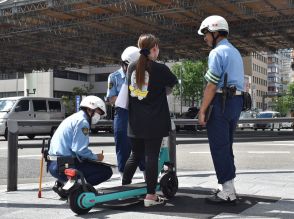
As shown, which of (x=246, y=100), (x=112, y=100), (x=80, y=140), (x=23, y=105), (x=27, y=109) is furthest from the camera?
(x=27, y=109)

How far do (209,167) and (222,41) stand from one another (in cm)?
532

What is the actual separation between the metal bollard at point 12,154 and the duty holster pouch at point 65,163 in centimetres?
141

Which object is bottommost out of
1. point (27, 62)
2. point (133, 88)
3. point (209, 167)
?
point (209, 167)

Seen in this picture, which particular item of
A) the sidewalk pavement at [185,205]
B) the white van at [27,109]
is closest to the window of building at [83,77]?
the white van at [27,109]

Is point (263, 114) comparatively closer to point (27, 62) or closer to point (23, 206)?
point (27, 62)

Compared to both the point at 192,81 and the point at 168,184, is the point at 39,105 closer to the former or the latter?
the point at 168,184

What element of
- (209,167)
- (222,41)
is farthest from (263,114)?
(222,41)

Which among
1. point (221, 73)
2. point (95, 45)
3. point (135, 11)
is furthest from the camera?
point (95, 45)

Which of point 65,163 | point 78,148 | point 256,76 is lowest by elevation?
point 65,163

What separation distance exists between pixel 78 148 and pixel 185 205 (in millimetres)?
1251

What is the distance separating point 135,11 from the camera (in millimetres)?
21828

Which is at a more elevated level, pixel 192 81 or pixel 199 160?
pixel 192 81

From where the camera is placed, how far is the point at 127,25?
2559 centimetres

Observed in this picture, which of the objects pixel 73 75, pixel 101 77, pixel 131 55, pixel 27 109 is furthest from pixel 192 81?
pixel 131 55
